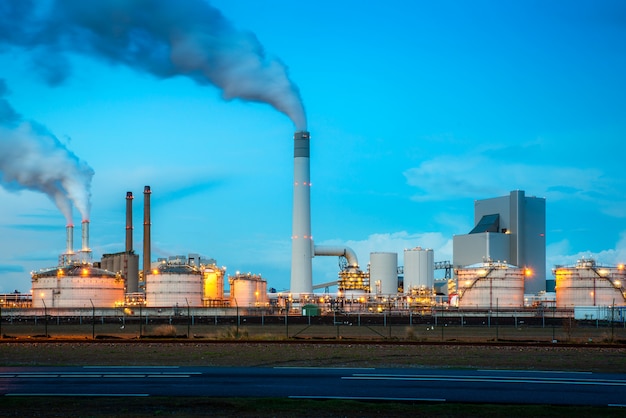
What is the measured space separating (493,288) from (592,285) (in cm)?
998

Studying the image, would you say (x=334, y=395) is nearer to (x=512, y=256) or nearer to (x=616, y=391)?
(x=616, y=391)

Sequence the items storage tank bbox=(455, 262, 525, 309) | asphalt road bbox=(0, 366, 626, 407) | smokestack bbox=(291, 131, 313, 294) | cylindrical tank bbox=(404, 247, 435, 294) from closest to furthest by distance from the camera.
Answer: asphalt road bbox=(0, 366, 626, 407) < storage tank bbox=(455, 262, 525, 309) < smokestack bbox=(291, 131, 313, 294) < cylindrical tank bbox=(404, 247, 435, 294)

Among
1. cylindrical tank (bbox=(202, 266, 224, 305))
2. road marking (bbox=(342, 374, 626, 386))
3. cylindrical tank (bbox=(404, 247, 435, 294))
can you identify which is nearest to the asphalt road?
road marking (bbox=(342, 374, 626, 386))

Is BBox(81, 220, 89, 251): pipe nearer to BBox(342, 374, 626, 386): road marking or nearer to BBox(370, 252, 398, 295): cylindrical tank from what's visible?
BBox(370, 252, 398, 295): cylindrical tank

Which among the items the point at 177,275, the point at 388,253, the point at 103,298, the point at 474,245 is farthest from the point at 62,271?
the point at 474,245

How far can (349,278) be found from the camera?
116875mm

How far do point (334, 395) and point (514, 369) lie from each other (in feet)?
29.8

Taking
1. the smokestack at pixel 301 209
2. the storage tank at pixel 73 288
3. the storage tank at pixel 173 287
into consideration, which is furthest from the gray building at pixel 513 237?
the storage tank at pixel 73 288

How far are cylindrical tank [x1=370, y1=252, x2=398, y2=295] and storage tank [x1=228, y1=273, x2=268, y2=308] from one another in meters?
15.2

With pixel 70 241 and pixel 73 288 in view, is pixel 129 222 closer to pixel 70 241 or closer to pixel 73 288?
pixel 70 241

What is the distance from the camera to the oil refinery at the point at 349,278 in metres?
92.4

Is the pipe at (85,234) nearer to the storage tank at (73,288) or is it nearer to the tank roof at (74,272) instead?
the tank roof at (74,272)

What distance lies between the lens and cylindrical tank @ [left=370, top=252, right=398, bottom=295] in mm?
114938

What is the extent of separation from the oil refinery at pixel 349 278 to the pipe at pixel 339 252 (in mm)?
135
